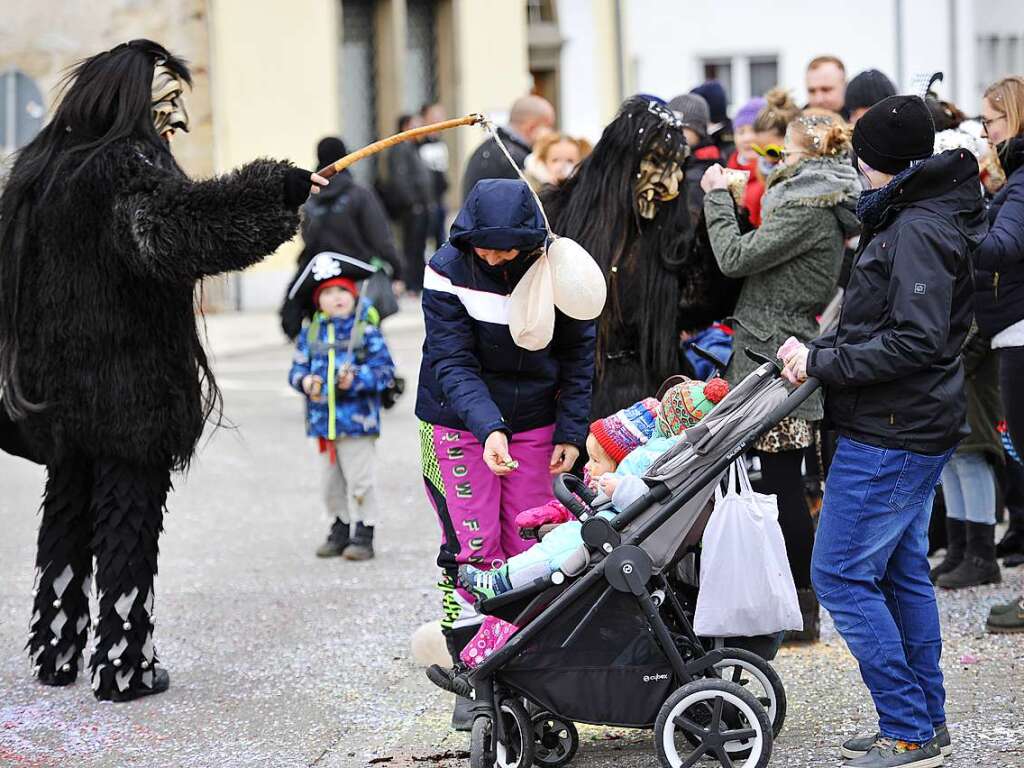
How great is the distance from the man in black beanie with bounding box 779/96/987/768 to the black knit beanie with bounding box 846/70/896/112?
271cm

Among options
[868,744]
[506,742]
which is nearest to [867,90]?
[868,744]

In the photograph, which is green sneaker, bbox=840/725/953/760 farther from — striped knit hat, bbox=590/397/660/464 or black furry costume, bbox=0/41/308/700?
black furry costume, bbox=0/41/308/700

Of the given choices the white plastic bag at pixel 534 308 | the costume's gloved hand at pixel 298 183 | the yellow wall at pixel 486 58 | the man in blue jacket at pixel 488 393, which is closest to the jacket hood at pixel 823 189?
the man in blue jacket at pixel 488 393

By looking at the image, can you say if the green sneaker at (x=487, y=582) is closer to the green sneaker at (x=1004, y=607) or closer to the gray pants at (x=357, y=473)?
the green sneaker at (x=1004, y=607)

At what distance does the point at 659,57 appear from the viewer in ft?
88.0

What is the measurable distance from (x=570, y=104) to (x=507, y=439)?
866 inches

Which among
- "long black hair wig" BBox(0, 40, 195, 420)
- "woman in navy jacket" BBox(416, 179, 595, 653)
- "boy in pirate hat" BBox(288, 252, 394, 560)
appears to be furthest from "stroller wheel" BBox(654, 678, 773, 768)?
"boy in pirate hat" BBox(288, 252, 394, 560)

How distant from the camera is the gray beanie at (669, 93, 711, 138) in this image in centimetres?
741

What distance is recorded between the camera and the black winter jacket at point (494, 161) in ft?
31.1

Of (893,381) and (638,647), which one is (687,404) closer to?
(893,381)

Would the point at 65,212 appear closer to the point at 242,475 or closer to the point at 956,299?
the point at 956,299

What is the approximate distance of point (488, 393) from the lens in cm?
485

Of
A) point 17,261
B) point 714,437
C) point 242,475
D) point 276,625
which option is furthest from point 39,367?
point 242,475

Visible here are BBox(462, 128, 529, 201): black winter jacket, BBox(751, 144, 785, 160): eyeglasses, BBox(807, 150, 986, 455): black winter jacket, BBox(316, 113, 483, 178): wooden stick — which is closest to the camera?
BBox(807, 150, 986, 455): black winter jacket
